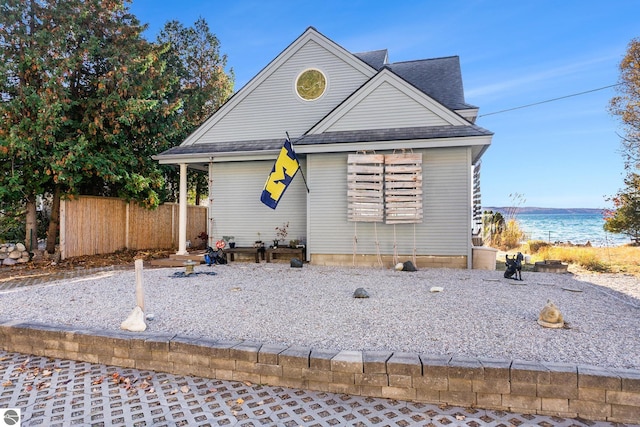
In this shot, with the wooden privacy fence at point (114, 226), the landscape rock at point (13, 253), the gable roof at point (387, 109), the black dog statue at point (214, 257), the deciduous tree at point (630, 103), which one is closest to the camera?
the gable roof at point (387, 109)

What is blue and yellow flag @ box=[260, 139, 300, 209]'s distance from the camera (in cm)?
837

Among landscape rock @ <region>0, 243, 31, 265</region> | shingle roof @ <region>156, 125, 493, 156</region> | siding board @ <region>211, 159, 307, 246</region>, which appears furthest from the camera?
landscape rock @ <region>0, 243, 31, 265</region>

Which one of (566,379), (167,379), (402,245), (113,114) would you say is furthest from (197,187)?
(566,379)

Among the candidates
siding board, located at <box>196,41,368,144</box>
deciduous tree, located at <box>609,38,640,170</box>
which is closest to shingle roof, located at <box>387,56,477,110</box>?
siding board, located at <box>196,41,368,144</box>

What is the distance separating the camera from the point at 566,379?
2.69 m

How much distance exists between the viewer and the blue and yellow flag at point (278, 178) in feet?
27.5

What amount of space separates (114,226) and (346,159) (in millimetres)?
8860

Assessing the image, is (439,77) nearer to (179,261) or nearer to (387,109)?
(387,109)

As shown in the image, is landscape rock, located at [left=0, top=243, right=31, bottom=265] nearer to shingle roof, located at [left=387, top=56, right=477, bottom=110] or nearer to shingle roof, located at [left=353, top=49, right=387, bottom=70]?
shingle roof, located at [left=387, top=56, right=477, bottom=110]

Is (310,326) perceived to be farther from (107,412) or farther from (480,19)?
(480,19)

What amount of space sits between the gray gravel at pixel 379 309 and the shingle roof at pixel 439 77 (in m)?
5.38

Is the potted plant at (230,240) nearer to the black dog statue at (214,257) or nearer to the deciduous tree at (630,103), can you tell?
the black dog statue at (214,257)

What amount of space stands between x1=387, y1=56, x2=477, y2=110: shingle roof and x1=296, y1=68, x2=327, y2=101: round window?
203cm

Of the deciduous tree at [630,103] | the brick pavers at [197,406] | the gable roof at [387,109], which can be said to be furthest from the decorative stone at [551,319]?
the deciduous tree at [630,103]
